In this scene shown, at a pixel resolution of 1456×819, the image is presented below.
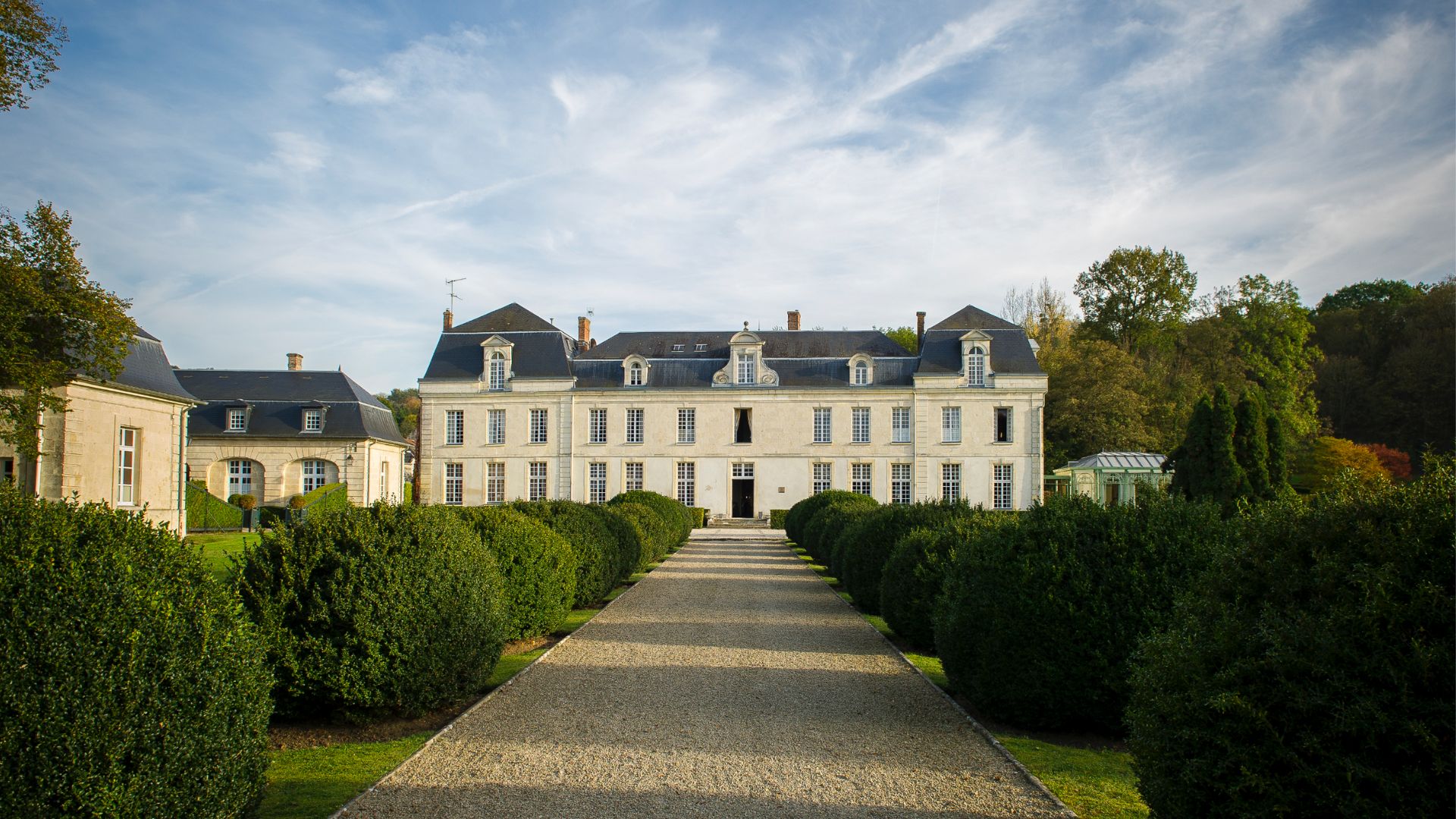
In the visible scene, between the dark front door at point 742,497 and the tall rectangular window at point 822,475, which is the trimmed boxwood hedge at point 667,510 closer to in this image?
the dark front door at point 742,497

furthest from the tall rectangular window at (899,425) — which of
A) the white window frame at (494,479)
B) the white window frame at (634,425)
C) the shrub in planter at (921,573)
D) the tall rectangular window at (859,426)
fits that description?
the shrub in planter at (921,573)

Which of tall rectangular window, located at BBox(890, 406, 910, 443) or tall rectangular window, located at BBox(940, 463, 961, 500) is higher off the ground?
tall rectangular window, located at BBox(890, 406, 910, 443)

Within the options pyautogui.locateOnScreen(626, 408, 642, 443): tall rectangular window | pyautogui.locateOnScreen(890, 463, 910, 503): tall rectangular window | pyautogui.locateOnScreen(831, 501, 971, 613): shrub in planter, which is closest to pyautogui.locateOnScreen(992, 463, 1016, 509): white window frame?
pyautogui.locateOnScreen(890, 463, 910, 503): tall rectangular window

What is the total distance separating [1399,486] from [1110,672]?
3.25 m

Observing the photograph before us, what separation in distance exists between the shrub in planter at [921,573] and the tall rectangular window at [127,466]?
20.0 m

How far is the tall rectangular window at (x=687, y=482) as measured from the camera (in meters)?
40.8

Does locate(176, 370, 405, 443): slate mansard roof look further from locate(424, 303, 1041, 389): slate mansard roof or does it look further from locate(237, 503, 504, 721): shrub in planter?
locate(237, 503, 504, 721): shrub in planter

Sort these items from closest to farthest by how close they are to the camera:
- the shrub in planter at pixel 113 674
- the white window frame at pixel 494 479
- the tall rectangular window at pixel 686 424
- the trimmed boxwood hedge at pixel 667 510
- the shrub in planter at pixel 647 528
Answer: the shrub in planter at pixel 113 674 → the shrub in planter at pixel 647 528 → the trimmed boxwood hedge at pixel 667 510 → the tall rectangular window at pixel 686 424 → the white window frame at pixel 494 479

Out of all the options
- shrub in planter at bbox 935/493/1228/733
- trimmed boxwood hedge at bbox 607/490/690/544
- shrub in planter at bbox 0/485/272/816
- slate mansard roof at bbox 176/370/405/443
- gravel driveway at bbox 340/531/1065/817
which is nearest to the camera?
shrub in planter at bbox 0/485/272/816

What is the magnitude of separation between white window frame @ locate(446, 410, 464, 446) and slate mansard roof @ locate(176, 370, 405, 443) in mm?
2500

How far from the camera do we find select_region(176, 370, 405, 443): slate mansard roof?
119 ft

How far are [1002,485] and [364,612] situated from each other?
1424 inches

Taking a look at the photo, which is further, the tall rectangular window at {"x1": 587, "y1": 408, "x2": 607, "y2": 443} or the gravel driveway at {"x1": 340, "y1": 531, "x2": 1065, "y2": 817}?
the tall rectangular window at {"x1": 587, "y1": 408, "x2": 607, "y2": 443}

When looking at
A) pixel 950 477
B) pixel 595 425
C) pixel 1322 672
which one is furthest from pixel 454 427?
pixel 1322 672
